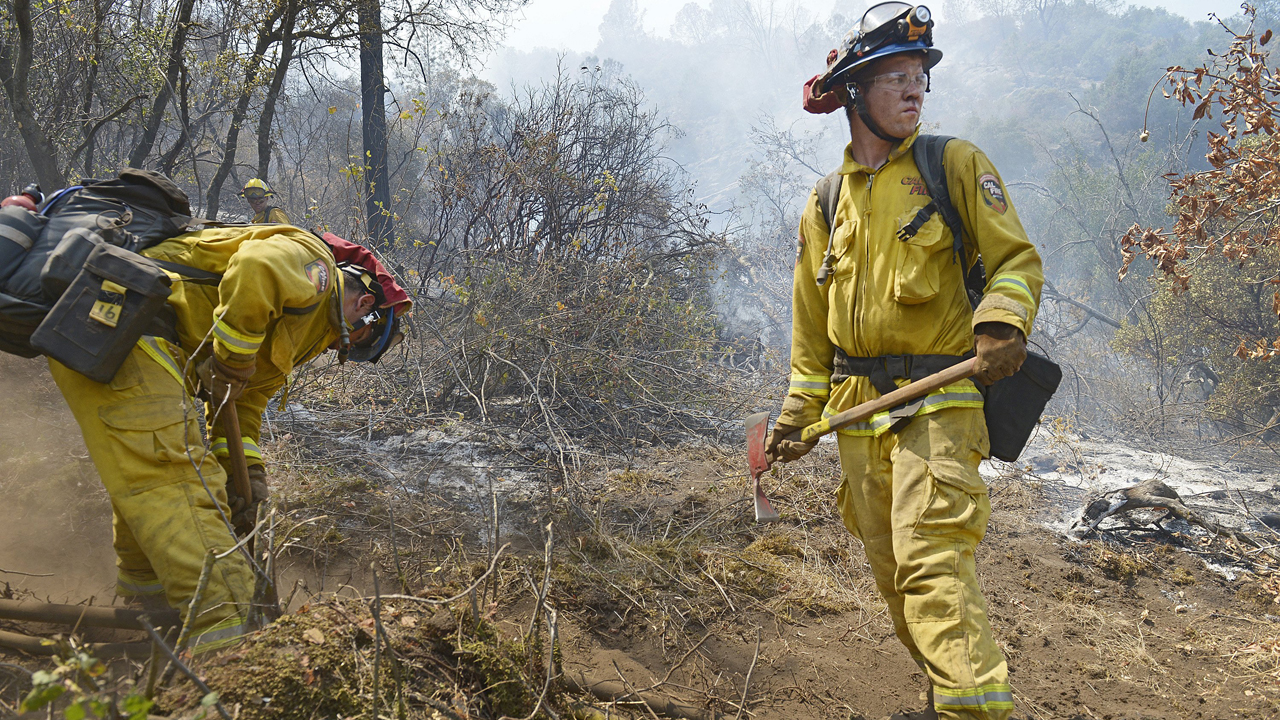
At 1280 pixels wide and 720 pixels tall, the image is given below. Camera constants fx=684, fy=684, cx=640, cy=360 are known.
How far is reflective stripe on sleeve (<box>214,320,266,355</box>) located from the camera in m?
2.35

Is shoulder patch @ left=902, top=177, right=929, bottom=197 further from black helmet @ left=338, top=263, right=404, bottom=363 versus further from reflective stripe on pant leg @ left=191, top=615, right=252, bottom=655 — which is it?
reflective stripe on pant leg @ left=191, top=615, right=252, bottom=655

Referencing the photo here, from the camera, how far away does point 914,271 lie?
2.13 metres

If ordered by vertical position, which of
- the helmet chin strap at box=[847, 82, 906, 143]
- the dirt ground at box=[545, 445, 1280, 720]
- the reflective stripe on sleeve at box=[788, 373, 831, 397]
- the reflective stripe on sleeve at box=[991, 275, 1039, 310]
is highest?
the helmet chin strap at box=[847, 82, 906, 143]

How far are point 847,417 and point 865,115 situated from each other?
3.45 ft

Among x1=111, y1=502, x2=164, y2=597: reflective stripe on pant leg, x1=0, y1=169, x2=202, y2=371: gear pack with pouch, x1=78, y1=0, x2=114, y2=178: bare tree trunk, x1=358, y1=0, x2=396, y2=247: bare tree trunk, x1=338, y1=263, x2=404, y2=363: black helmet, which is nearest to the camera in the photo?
x1=0, y1=169, x2=202, y2=371: gear pack with pouch

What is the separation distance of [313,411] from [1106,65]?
6537 cm

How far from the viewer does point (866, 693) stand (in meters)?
2.65

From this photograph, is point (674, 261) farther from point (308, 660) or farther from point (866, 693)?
point (308, 660)

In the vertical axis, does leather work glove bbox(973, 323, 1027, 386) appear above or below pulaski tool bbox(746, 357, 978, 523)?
above

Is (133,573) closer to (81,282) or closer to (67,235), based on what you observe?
(81,282)

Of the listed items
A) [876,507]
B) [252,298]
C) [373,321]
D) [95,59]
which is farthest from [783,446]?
[95,59]

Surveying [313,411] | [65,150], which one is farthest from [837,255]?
[65,150]

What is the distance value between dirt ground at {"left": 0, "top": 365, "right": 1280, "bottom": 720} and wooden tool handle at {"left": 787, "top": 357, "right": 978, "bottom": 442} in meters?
1.02

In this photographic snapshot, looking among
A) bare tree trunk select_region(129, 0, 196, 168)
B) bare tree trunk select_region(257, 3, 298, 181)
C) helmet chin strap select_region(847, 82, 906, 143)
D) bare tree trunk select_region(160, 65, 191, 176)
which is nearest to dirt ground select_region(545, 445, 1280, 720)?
helmet chin strap select_region(847, 82, 906, 143)
